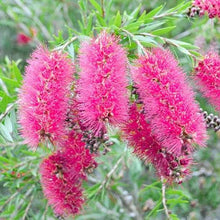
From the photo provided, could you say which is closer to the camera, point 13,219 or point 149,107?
point 149,107

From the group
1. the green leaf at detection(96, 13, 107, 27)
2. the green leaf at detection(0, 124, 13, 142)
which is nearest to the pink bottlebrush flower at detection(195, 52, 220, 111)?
the green leaf at detection(96, 13, 107, 27)

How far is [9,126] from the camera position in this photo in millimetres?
2041

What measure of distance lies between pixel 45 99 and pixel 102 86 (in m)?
0.21

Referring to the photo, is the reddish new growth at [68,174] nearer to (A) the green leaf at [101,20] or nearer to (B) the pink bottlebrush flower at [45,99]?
(B) the pink bottlebrush flower at [45,99]

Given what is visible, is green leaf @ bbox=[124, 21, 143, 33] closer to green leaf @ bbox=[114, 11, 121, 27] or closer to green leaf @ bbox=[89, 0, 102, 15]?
green leaf @ bbox=[114, 11, 121, 27]

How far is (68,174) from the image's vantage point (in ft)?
6.48

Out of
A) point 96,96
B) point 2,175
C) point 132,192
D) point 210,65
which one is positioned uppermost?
point 96,96

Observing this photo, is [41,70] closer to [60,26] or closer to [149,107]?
[149,107]

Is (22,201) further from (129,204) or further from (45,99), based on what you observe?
(45,99)

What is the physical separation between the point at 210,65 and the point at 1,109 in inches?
38.4

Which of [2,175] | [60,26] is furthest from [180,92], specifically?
[60,26]

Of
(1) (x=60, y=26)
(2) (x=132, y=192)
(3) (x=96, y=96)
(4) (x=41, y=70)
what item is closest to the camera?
(3) (x=96, y=96)

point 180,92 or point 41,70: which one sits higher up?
point 41,70

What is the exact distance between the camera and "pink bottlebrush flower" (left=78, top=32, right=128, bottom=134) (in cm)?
158
